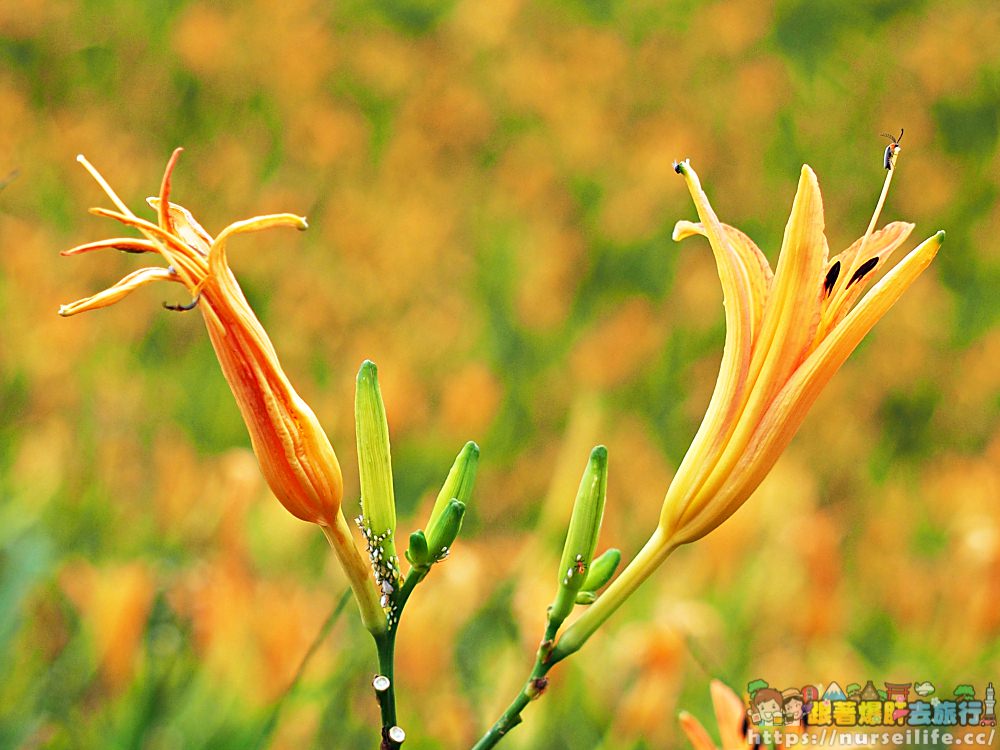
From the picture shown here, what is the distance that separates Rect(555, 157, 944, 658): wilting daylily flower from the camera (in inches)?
15.3

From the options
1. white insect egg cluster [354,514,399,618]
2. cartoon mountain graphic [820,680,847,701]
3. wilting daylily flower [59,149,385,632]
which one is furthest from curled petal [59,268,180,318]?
cartoon mountain graphic [820,680,847,701]

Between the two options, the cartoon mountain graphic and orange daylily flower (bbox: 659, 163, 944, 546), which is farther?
the cartoon mountain graphic

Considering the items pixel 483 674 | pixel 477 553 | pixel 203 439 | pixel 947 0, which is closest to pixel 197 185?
Result: pixel 203 439

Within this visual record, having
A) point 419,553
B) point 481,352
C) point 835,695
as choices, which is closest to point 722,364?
point 419,553

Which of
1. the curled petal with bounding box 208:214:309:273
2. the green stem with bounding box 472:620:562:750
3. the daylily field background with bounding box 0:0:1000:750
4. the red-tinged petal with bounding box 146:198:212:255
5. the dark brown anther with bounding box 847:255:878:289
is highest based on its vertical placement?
the daylily field background with bounding box 0:0:1000:750

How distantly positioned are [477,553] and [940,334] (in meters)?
1.01

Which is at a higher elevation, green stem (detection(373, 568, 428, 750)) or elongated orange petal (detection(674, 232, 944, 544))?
elongated orange petal (detection(674, 232, 944, 544))

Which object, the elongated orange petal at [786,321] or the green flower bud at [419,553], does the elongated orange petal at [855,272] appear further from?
the green flower bud at [419,553]

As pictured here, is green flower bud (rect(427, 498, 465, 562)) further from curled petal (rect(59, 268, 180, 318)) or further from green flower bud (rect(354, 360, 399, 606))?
curled petal (rect(59, 268, 180, 318))

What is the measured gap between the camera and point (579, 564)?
1.31ft

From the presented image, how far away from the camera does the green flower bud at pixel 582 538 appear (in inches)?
15.6

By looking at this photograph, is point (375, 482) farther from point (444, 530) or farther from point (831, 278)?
point (831, 278)

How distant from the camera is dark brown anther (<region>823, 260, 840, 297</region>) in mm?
407

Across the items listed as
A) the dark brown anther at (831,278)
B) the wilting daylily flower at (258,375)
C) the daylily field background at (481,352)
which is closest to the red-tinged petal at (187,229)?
the wilting daylily flower at (258,375)
